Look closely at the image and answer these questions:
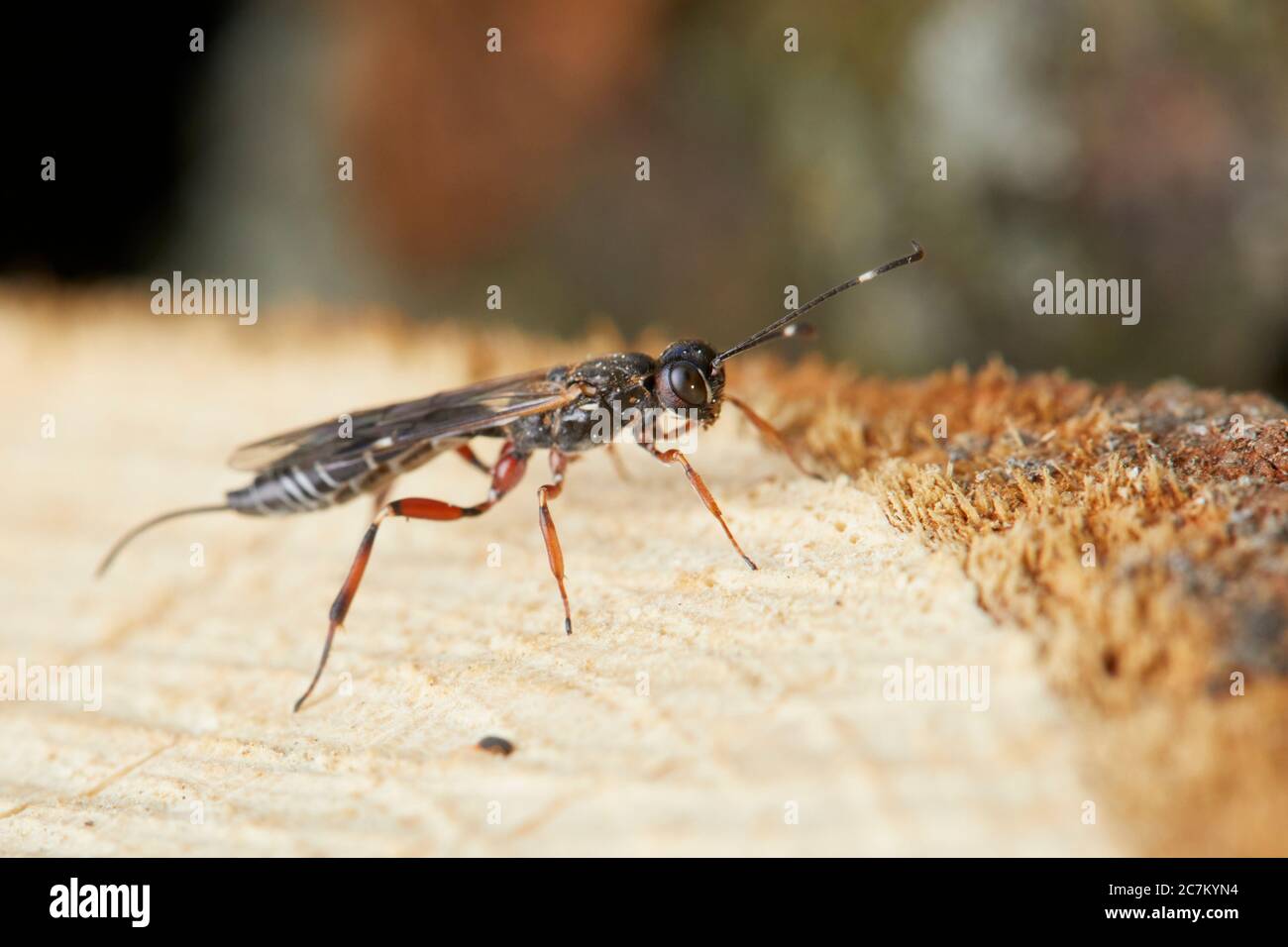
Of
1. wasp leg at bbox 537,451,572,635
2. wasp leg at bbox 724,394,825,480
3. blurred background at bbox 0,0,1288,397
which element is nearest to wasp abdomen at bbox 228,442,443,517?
wasp leg at bbox 537,451,572,635

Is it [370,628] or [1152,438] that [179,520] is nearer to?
[370,628]

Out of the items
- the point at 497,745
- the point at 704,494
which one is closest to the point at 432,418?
the point at 704,494

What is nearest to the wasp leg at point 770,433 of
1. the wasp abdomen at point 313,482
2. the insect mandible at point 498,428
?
the insect mandible at point 498,428

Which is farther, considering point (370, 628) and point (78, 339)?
point (78, 339)

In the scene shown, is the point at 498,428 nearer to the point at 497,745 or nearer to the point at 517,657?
the point at 517,657

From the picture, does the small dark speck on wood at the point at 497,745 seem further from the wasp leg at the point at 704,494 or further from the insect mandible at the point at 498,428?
the insect mandible at the point at 498,428
